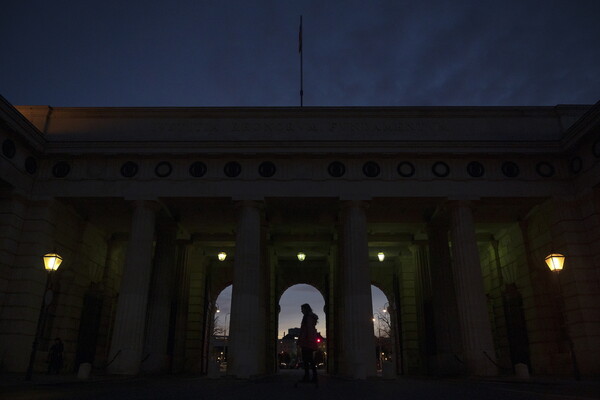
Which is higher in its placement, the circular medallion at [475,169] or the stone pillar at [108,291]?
the circular medallion at [475,169]

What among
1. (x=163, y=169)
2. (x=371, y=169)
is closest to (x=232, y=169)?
(x=163, y=169)

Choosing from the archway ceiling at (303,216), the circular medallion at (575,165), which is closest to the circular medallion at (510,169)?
the archway ceiling at (303,216)

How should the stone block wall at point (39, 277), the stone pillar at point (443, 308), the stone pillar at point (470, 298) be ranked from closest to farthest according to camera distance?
the stone pillar at point (470, 298), the stone block wall at point (39, 277), the stone pillar at point (443, 308)

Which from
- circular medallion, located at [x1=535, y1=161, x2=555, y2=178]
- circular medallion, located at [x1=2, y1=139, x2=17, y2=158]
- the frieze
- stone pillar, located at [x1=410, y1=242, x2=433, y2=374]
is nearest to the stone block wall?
circular medallion, located at [x1=2, y1=139, x2=17, y2=158]

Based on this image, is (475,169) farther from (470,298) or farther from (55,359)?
(55,359)

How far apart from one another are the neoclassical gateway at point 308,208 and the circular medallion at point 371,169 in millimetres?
52

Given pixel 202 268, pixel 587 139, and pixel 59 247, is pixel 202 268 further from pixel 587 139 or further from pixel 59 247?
pixel 587 139

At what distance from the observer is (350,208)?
21.4 m

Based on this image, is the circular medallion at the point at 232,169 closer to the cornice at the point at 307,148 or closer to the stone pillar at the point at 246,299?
the cornice at the point at 307,148

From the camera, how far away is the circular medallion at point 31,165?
21.3 m

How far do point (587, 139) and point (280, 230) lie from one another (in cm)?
1763

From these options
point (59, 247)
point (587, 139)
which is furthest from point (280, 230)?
point (587, 139)

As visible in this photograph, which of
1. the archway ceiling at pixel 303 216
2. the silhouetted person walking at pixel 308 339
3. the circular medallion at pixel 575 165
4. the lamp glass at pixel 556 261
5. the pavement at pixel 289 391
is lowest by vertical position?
the pavement at pixel 289 391

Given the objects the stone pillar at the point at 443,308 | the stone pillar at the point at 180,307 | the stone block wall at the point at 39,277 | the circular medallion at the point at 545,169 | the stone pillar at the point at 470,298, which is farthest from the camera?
the stone pillar at the point at 180,307
